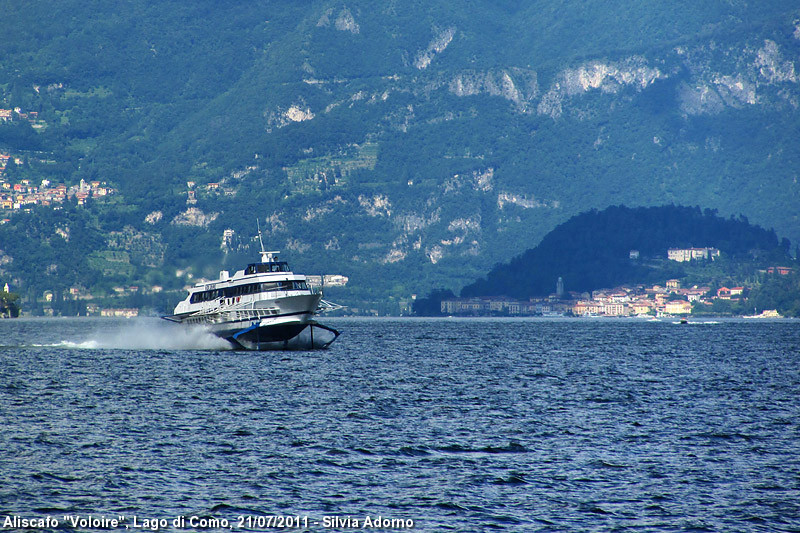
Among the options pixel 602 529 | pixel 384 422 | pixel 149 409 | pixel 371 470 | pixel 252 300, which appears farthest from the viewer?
pixel 252 300

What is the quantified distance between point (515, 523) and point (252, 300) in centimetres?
8400

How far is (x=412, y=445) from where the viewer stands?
188ft

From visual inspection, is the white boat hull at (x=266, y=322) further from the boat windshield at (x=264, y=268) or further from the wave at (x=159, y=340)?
the boat windshield at (x=264, y=268)

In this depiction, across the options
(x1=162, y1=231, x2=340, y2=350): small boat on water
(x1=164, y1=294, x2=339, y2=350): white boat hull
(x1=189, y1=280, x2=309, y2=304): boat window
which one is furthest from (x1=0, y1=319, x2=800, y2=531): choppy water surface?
(x1=189, y1=280, x2=309, y2=304): boat window

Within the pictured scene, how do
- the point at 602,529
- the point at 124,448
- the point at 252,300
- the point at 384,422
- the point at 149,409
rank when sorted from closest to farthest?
the point at 602,529, the point at 124,448, the point at 384,422, the point at 149,409, the point at 252,300

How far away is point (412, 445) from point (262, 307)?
6639 centimetres

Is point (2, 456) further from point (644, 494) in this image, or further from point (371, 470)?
point (644, 494)

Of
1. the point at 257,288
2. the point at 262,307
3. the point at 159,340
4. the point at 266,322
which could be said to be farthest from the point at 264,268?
the point at 159,340

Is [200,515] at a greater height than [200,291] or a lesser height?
lesser

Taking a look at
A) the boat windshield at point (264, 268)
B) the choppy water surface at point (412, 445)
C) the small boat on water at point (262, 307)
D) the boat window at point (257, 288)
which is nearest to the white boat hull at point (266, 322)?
the small boat on water at point (262, 307)

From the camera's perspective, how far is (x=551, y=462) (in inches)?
2068

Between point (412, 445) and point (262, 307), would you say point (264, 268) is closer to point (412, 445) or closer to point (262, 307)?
point (262, 307)

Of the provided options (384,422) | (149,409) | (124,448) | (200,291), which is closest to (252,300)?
(200,291)

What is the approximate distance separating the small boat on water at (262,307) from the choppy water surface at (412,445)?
14.9 metres
